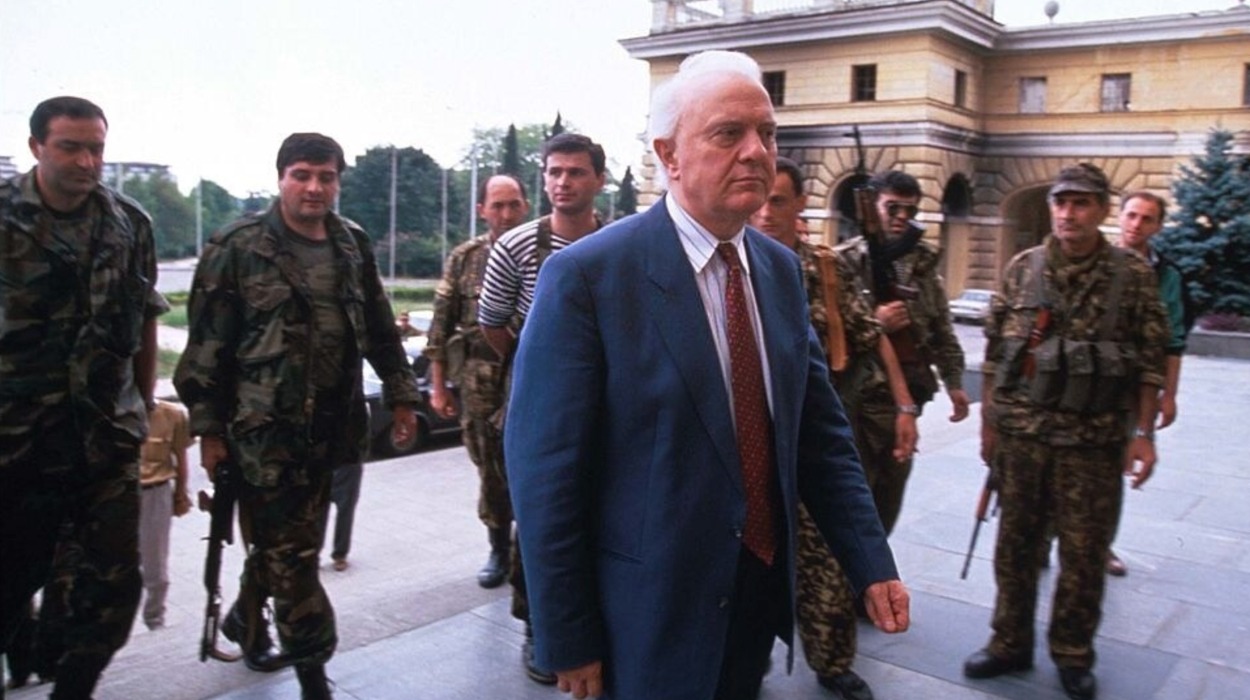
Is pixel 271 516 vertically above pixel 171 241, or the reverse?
pixel 171 241

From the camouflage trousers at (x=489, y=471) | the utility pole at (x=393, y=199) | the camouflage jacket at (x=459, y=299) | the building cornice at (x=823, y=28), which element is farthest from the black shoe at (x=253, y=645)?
the building cornice at (x=823, y=28)

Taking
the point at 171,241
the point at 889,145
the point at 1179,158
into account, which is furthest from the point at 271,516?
the point at 1179,158

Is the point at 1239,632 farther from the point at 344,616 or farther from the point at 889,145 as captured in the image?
the point at 889,145

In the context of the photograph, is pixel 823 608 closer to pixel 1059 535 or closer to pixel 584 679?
pixel 1059 535

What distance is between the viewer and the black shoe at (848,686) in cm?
378

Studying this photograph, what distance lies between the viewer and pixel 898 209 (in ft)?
15.1

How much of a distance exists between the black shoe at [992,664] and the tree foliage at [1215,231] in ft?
69.3

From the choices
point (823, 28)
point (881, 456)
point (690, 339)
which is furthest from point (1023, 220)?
point (690, 339)

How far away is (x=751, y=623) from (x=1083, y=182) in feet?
8.04

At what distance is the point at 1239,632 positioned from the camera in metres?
4.64

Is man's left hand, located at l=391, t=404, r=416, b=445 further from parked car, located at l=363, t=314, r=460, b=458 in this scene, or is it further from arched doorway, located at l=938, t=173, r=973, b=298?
arched doorway, located at l=938, t=173, r=973, b=298

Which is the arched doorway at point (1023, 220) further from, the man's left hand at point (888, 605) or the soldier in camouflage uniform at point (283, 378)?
the man's left hand at point (888, 605)

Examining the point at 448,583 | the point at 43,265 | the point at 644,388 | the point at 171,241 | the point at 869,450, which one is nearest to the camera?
the point at 644,388

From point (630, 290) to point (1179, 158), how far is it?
3420 cm
